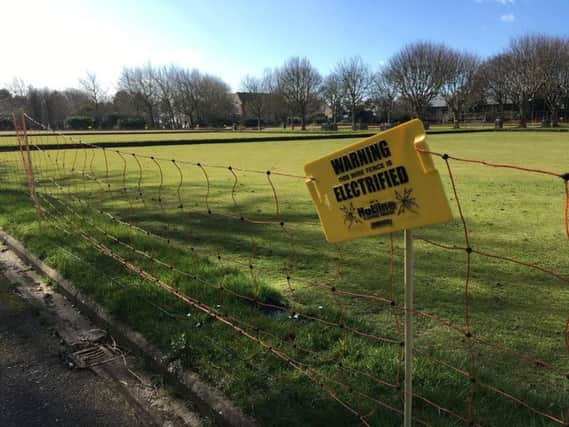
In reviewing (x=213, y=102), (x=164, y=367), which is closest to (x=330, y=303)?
(x=164, y=367)

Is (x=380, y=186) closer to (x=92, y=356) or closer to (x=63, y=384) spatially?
(x=63, y=384)

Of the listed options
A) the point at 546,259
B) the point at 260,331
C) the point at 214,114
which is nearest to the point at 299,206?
the point at 546,259

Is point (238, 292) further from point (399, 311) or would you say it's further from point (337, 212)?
point (337, 212)

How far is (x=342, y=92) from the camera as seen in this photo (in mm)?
70375

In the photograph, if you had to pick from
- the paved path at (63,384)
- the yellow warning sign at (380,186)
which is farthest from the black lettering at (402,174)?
the paved path at (63,384)

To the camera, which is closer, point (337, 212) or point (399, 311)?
point (337, 212)

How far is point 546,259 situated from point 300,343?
349 cm

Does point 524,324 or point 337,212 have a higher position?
point 337,212

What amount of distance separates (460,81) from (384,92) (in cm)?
1114

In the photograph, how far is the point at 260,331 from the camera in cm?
335

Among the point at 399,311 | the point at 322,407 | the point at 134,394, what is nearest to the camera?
the point at 322,407

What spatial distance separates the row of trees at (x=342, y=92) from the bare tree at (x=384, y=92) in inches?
6.0

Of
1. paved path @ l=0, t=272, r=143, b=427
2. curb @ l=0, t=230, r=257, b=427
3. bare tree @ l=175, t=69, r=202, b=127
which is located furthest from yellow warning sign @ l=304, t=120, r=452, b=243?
bare tree @ l=175, t=69, r=202, b=127

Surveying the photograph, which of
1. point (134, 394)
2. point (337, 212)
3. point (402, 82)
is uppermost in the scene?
point (402, 82)
